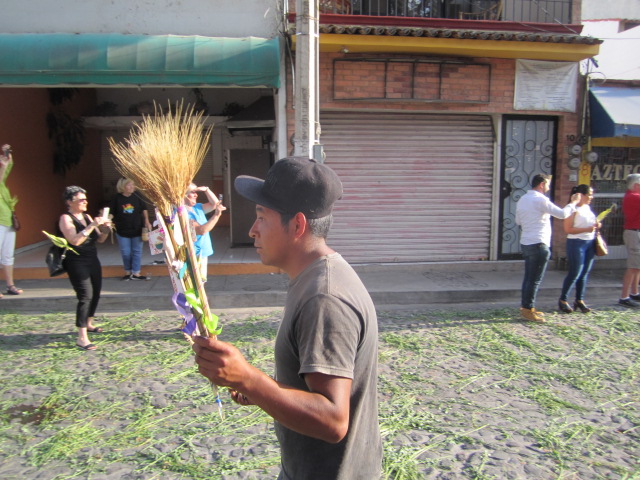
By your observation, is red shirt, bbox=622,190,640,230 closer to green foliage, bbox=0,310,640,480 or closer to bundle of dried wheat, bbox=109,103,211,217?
green foliage, bbox=0,310,640,480

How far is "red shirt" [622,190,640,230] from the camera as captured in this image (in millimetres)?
7582

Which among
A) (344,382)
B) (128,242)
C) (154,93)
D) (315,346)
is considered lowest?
(128,242)

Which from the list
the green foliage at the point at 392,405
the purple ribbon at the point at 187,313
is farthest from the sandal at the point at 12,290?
the purple ribbon at the point at 187,313

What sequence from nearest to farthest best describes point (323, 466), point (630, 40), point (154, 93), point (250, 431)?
point (323, 466) → point (250, 431) → point (630, 40) → point (154, 93)

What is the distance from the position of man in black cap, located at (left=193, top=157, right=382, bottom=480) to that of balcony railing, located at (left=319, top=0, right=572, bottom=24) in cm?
904

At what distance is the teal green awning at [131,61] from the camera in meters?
8.09

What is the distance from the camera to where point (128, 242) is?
8.66 m

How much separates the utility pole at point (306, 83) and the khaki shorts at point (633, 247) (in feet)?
16.6

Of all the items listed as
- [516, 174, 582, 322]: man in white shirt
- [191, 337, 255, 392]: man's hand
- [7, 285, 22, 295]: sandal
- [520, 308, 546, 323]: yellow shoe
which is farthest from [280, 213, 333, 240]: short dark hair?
[7, 285, 22, 295]: sandal

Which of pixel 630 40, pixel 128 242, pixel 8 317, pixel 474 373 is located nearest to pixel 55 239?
pixel 8 317

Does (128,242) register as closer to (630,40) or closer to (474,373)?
(474,373)

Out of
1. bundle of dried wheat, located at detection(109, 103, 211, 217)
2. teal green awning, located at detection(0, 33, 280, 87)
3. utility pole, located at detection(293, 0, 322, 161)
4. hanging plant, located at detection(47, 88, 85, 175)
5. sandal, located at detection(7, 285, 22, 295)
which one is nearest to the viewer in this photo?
bundle of dried wheat, located at detection(109, 103, 211, 217)

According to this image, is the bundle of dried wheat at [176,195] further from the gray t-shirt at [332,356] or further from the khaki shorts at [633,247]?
the khaki shorts at [633,247]

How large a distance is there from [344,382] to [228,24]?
881 cm
